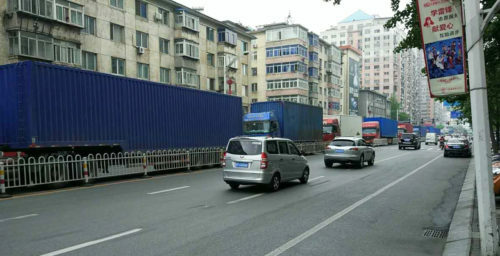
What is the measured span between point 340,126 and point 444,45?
120 ft

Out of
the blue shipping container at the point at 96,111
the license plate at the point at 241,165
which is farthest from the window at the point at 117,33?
the license plate at the point at 241,165

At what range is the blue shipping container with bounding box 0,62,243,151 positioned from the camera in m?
11.9

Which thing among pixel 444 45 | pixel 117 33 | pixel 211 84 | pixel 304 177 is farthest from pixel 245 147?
pixel 211 84

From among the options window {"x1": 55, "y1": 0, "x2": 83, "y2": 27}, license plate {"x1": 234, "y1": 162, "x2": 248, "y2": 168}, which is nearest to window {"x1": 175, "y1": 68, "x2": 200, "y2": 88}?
window {"x1": 55, "y1": 0, "x2": 83, "y2": 27}

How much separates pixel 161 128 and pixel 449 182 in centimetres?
1203

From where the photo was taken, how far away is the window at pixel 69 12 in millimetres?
24875

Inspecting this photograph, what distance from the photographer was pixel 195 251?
5383 millimetres

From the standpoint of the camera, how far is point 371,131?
1991 inches

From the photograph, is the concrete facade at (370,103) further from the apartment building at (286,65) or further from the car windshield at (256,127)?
the car windshield at (256,127)

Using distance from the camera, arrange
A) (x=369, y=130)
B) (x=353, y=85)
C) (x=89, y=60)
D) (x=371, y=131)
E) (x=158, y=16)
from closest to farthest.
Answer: (x=89, y=60)
(x=158, y=16)
(x=371, y=131)
(x=369, y=130)
(x=353, y=85)

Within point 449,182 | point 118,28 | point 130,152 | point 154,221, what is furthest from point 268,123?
point 154,221

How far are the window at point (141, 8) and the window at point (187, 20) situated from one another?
3.84m

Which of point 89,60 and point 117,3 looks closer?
point 89,60

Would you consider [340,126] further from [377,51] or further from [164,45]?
[377,51]
